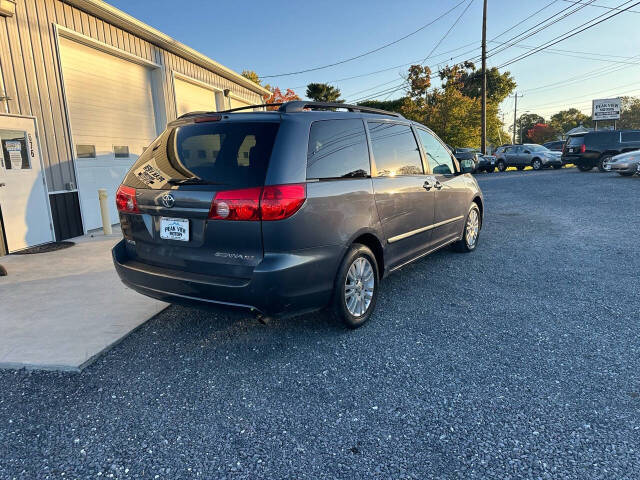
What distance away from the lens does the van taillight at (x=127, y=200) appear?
3156 mm

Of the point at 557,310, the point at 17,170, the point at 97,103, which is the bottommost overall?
the point at 557,310

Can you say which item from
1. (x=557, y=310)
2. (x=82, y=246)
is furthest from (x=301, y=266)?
(x=82, y=246)

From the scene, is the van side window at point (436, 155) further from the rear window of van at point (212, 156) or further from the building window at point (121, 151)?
the building window at point (121, 151)

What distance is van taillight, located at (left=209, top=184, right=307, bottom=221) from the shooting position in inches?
104

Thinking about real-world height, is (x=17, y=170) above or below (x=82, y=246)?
above

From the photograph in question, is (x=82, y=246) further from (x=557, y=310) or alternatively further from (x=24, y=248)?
(x=557, y=310)

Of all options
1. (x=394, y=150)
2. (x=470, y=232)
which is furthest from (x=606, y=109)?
(x=394, y=150)

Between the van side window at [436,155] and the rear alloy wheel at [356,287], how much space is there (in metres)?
1.77

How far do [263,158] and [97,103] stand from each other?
7329 millimetres

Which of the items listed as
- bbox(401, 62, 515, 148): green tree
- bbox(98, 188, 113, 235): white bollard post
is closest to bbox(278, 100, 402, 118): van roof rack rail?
bbox(98, 188, 113, 235): white bollard post

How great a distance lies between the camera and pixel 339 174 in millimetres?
3184

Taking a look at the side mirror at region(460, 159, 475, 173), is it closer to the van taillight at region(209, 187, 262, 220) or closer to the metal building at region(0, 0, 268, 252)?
the van taillight at region(209, 187, 262, 220)

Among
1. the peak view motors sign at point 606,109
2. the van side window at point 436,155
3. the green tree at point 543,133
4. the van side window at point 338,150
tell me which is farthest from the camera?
the green tree at point 543,133

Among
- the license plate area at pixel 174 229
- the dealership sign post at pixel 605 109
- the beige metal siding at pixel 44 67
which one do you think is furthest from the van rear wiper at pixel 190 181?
the dealership sign post at pixel 605 109
